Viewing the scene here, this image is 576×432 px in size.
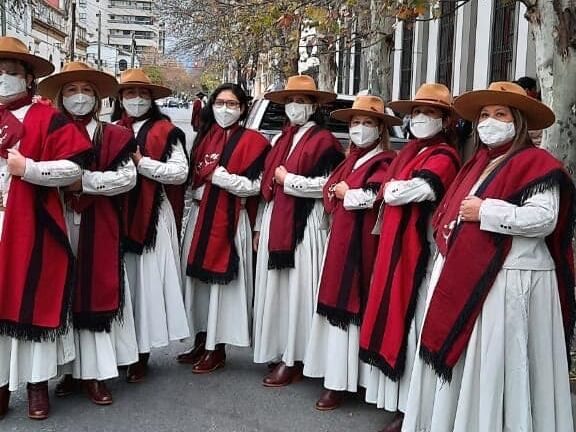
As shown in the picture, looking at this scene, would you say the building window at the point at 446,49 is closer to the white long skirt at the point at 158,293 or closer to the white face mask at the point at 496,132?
the white long skirt at the point at 158,293

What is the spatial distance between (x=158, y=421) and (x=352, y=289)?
142 cm

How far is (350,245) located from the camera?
449 centimetres

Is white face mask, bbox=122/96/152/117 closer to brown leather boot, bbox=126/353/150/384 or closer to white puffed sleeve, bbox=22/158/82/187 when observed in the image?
white puffed sleeve, bbox=22/158/82/187

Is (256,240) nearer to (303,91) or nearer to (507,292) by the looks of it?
(303,91)

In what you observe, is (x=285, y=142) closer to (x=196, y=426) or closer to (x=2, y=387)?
(x=196, y=426)

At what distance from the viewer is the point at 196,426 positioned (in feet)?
14.5

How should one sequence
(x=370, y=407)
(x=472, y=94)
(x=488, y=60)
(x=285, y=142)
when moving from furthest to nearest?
1. (x=488, y=60)
2. (x=285, y=142)
3. (x=370, y=407)
4. (x=472, y=94)

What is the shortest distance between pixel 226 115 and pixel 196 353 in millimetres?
1781

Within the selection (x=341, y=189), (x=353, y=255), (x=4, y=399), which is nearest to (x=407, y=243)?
(x=353, y=255)

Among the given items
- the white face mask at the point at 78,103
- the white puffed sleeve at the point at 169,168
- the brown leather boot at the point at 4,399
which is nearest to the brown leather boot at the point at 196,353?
the white puffed sleeve at the point at 169,168

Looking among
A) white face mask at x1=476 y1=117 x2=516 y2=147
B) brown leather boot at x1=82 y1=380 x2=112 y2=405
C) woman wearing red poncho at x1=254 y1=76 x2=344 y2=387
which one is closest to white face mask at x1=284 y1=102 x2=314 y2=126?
woman wearing red poncho at x1=254 y1=76 x2=344 y2=387

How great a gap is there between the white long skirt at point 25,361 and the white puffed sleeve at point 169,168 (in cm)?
97

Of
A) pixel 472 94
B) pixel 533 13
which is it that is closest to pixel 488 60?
pixel 533 13

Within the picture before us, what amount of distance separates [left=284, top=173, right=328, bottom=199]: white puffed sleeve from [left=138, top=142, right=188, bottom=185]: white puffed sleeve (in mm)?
742
